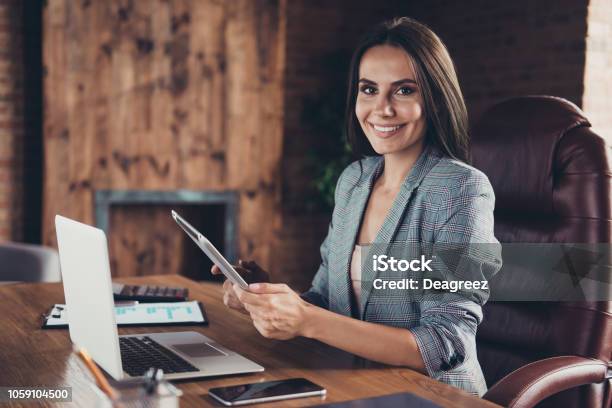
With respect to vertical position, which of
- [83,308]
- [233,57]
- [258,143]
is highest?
[233,57]

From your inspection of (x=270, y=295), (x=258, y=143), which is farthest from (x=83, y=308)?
(x=258, y=143)

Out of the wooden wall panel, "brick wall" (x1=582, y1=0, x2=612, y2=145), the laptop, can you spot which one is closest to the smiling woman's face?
the laptop

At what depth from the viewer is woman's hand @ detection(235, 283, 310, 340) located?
1263 millimetres

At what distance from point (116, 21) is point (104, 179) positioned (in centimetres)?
92

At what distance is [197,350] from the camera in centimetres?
134

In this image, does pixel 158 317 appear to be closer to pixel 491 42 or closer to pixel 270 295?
pixel 270 295

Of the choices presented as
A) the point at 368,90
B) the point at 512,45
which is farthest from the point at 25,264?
the point at 512,45

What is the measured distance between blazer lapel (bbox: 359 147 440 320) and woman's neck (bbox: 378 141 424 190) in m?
0.08

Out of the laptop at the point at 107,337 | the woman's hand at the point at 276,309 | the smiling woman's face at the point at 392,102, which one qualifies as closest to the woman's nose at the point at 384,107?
the smiling woman's face at the point at 392,102

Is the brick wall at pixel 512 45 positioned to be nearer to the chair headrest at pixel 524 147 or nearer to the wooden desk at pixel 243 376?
the chair headrest at pixel 524 147

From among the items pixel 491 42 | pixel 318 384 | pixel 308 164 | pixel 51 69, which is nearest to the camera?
pixel 318 384

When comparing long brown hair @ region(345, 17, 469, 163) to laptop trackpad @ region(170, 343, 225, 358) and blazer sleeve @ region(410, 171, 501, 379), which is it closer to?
blazer sleeve @ region(410, 171, 501, 379)

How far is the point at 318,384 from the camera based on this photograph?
118cm

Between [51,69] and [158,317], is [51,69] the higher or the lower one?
the higher one
